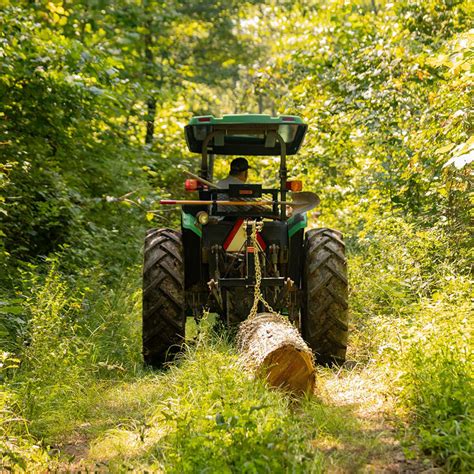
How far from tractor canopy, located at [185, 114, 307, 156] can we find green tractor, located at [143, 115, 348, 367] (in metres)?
0.01

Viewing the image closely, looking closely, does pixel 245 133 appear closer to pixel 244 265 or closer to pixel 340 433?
pixel 244 265

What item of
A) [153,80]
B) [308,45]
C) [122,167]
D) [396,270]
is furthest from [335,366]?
[153,80]

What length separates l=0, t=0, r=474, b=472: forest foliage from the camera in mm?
4906

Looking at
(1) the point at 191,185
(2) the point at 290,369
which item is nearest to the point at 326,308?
(2) the point at 290,369

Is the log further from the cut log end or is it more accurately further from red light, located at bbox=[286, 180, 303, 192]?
red light, located at bbox=[286, 180, 303, 192]

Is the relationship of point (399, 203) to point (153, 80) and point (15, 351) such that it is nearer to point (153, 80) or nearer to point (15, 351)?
point (15, 351)

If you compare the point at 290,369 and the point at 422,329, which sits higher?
the point at 422,329

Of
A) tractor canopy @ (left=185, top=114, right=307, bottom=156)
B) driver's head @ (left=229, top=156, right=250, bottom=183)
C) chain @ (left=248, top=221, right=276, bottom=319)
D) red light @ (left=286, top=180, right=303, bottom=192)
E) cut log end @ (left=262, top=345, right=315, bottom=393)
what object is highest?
tractor canopy @ (left=185, top=114, right=307, bottom=156)

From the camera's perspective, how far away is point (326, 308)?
19.9 feet

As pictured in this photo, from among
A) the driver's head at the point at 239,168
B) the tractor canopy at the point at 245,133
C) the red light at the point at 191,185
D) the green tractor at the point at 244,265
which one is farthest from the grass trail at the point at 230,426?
the driver's head at the point at 239,168

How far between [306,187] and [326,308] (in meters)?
5.91

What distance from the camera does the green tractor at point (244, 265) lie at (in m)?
6.07

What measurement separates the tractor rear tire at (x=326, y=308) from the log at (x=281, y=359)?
78 cm

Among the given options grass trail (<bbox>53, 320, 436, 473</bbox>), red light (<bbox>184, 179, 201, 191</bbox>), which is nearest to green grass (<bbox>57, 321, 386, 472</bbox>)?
grass trail (<bbox>53, 320, 436, 473</bbox>)
